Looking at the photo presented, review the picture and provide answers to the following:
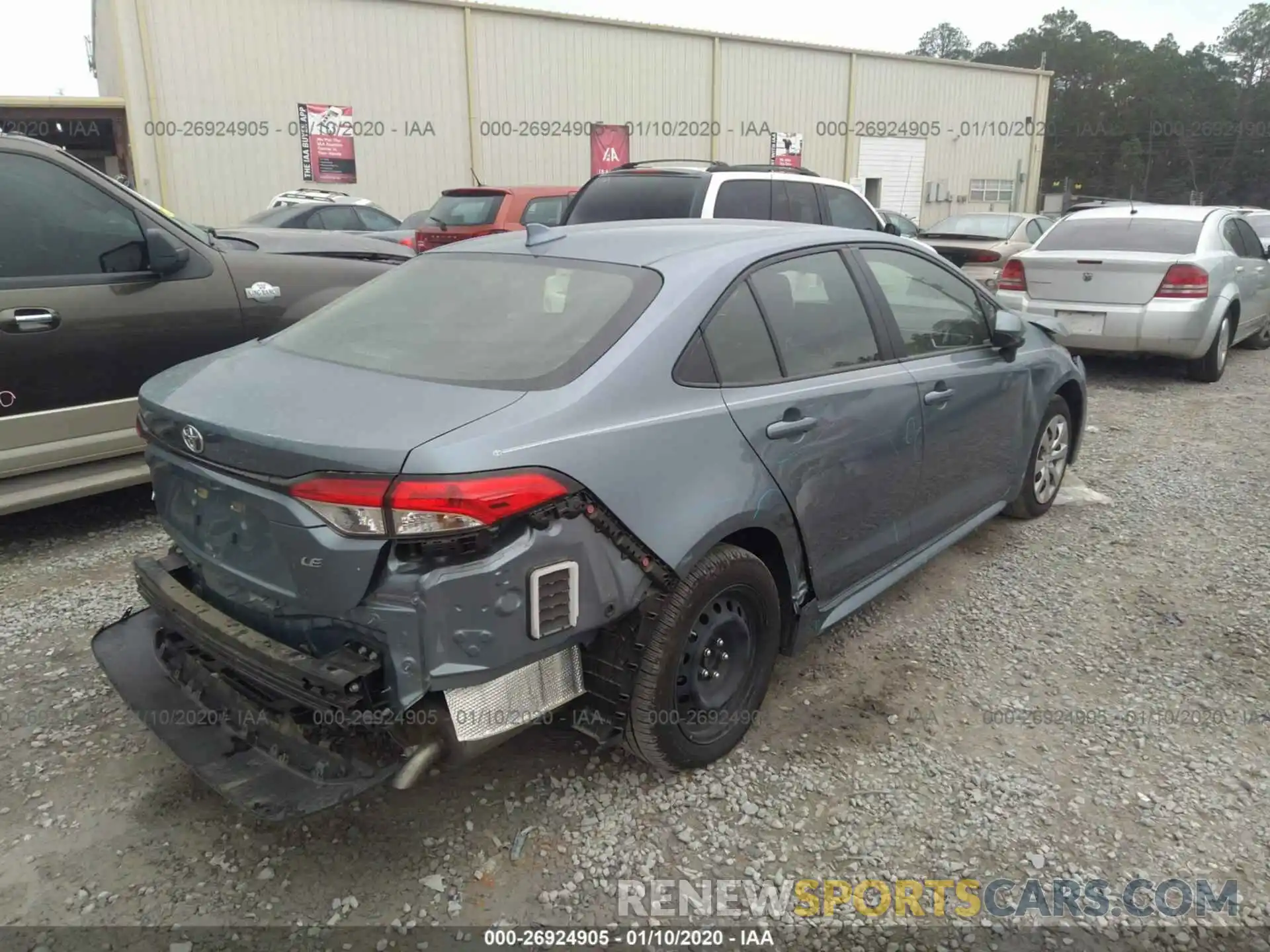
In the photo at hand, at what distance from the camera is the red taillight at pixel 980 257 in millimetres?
11594

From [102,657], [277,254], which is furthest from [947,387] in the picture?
[277,254]

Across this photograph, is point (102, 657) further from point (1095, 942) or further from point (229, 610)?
point (1095, 942)

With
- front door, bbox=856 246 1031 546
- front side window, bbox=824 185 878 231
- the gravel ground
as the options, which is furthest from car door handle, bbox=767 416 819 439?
front side window, bbox=824 185 878 231

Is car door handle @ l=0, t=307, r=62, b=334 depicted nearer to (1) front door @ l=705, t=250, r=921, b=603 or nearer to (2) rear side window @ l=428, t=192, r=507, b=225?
(1) front door @ l=705, t=250, r=921, b=603

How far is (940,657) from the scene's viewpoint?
3.56 m

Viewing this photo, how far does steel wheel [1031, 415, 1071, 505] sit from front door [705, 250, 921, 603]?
5.44 ft

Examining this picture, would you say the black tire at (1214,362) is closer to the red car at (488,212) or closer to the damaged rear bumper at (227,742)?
the red car at (488,212)

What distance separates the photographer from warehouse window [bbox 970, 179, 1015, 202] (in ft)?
97.8

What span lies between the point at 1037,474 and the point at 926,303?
151 centimetres

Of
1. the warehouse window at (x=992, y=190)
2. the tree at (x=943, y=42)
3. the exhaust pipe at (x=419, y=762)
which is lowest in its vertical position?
the exhaust pipe at (x=419, y=762)

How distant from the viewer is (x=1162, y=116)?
4769 cm

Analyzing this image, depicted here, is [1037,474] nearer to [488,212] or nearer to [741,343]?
[741,343]

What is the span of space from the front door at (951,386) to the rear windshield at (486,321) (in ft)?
4.16

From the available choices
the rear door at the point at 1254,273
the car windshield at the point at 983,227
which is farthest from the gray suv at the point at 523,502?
the car windshield at the point at 983,227
